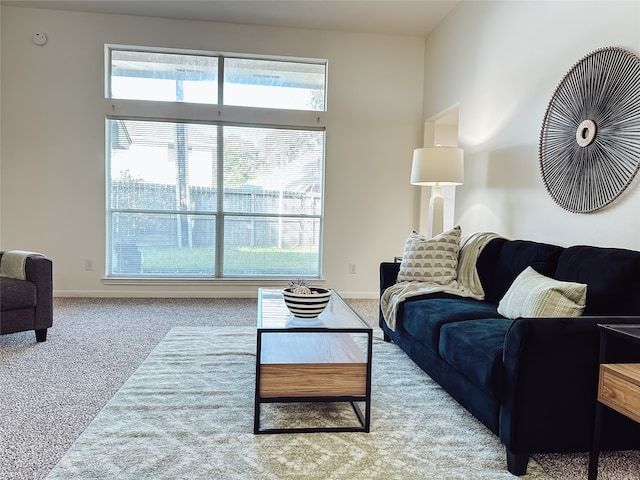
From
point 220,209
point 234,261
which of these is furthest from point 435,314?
point 220,209

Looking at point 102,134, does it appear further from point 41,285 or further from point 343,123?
point 343,123

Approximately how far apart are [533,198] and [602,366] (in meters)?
1.76

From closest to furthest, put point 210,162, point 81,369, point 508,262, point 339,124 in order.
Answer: point 81,369 → point 508,262 → point 210,162 → point 339,124

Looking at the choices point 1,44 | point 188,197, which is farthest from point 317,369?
point 1,44

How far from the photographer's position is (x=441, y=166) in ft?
12.1

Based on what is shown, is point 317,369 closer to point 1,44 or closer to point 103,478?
point 103,478

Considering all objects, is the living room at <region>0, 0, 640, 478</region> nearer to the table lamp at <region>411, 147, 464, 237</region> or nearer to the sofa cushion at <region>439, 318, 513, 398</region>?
the table lamp at <region>411, 147, 464, 237</region>

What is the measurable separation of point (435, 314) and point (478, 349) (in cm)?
58

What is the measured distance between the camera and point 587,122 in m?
2.56

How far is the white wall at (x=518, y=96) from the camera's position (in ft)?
8.00

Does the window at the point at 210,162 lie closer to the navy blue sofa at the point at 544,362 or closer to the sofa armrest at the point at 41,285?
the sofa armrest at the point at 41,285

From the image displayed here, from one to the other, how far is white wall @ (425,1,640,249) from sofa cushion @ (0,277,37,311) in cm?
355

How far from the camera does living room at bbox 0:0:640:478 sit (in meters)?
3.62

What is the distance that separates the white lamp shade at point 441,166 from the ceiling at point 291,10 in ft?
5.43
